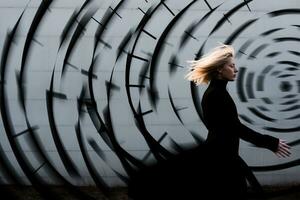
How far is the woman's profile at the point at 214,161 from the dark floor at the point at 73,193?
1625mm

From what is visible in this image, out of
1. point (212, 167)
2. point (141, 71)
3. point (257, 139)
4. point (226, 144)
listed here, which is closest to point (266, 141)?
point (257, 139)

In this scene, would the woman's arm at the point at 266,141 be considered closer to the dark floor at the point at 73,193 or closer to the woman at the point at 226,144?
the woman at the point at 226,144

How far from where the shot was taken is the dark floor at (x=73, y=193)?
504 centimetres

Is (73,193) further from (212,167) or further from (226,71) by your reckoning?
(226,71)

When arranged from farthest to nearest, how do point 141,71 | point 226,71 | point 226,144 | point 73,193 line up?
point 73,193
point 141,71
point 226,71
point 226,144

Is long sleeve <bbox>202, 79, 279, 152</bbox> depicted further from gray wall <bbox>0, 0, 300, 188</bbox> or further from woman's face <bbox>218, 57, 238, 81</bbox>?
gray wall <bbox>0, 0, 300, 188</bbox>

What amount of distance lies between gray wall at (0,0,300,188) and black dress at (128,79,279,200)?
150cm

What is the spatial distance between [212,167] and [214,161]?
3cm

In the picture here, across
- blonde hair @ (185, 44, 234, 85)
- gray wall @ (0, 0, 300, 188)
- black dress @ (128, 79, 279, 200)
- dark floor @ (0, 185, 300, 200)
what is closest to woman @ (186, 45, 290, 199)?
black dress @ (128, 79, 279, 200)

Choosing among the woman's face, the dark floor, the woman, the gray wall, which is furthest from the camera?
the dark floor

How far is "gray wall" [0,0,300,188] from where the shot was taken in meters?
4.93

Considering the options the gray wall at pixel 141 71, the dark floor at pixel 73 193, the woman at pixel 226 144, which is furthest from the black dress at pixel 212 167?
the dark floor at pixel 73 193

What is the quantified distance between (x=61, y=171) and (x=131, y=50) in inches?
44.8

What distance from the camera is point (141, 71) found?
16.3ft
